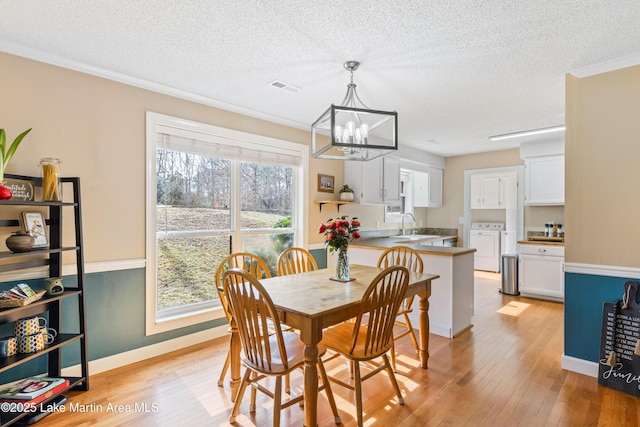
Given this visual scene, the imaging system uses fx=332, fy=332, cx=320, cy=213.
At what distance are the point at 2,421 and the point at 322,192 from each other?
3479mm

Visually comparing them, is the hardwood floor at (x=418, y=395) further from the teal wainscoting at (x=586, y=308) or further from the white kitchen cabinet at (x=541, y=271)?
the white kitchen cabinet at (x=541, y=271)

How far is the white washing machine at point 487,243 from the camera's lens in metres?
6.32

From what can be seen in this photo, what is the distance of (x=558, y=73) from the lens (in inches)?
107

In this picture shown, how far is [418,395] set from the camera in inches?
91.3

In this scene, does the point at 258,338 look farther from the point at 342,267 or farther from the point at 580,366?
the point at 580,366

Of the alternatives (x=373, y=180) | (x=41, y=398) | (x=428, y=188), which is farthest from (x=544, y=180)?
(x=41, y=398)

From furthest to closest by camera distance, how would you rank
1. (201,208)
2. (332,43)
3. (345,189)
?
(345,189) → (201,208) → (332,43)

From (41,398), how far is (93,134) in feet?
6.14

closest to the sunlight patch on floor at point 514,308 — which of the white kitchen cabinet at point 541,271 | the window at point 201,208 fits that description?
the white kitchen cabinet at point 541,271

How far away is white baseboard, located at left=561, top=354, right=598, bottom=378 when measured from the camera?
2.58 metres

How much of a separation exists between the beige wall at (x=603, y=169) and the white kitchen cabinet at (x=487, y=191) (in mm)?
3585

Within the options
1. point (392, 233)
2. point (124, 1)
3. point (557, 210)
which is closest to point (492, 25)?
point (124, 1)

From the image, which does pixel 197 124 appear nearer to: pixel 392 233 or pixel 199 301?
pixel 199 301

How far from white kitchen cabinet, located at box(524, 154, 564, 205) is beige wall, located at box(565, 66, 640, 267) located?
2.73m
